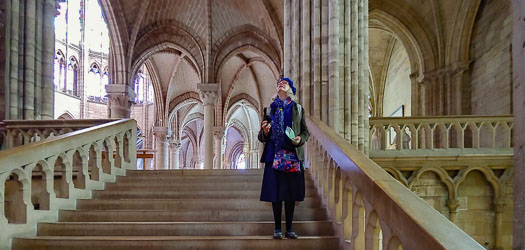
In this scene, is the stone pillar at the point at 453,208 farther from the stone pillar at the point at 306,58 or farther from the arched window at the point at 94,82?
the arched window at the point at 94,82

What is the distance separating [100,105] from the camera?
2561 cm

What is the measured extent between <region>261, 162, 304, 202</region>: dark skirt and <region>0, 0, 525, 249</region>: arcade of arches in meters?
1.61

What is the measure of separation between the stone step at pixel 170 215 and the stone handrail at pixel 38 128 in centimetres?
237

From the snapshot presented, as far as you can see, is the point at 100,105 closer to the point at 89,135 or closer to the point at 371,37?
the point at 371,37

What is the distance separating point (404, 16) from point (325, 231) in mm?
11193

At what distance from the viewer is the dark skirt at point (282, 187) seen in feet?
11.3

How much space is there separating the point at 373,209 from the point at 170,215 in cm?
235

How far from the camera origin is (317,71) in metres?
7.21

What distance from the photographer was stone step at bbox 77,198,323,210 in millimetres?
4547

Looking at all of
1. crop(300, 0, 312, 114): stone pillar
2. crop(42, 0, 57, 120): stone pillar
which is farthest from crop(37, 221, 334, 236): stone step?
crop(42, 0, 57, 120): stone pillar

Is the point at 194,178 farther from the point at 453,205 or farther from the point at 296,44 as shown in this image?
the point at 453,205

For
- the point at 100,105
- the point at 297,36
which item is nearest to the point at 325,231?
the point at 297,36

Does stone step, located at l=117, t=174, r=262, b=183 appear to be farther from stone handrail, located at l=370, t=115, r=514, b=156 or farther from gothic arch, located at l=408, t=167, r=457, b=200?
gothic arch, located at l=408, t=167, r=457, b=200

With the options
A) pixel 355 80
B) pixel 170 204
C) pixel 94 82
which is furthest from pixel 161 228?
pixel 94 82
